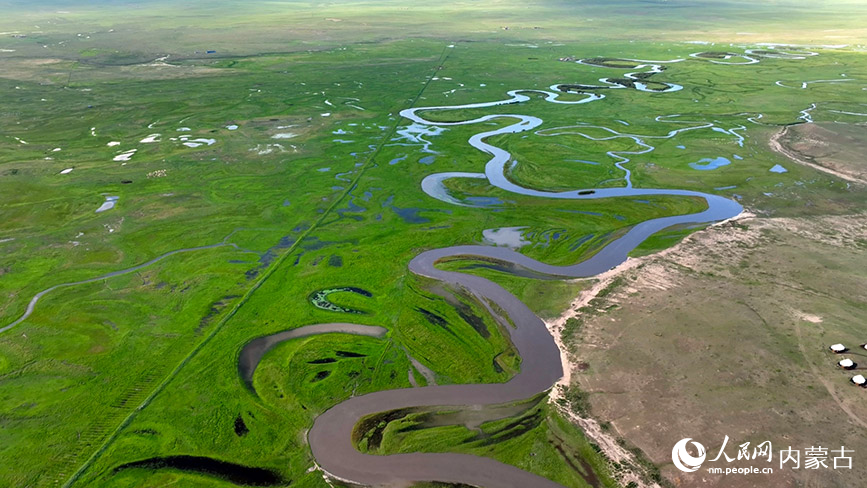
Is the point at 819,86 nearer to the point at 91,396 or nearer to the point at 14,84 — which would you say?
the point at 91,396

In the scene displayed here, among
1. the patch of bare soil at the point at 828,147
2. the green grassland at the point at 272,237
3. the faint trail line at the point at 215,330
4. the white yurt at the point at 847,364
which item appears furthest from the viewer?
the patch of bare soil at the point at 828,147

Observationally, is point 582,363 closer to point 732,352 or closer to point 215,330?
point 732,352

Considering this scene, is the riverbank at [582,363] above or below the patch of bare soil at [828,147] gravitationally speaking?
below

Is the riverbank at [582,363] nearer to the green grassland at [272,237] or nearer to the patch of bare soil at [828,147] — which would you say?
the green grassland at [272,237]

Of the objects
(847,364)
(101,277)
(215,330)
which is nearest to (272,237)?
(101,277)

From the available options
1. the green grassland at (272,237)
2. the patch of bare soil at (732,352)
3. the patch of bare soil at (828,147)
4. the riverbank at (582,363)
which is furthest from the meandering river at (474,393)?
the patch of bare soil at (828,147)

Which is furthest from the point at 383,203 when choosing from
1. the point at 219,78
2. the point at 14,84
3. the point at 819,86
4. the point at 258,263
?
the point at 14,84

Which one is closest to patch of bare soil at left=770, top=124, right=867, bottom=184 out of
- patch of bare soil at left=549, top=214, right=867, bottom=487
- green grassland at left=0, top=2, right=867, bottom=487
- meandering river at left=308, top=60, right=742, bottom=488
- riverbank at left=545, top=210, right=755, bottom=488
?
green grassland at left=0, top=2, right=867, bottom=487
